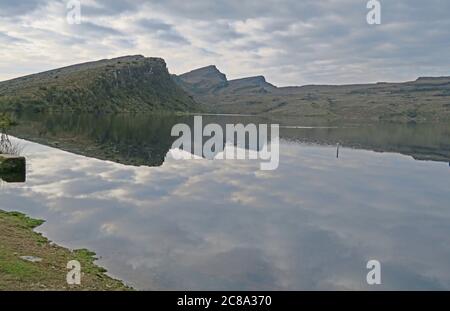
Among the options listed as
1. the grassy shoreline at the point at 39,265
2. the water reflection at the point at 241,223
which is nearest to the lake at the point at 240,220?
the water reflection at the point at 241,223

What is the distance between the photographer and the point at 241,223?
32812 millimetres

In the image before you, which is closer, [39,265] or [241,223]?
[39,265]

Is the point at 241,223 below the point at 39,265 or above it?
below

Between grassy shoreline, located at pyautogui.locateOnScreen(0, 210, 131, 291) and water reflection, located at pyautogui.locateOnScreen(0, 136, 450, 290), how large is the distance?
1.22 meters

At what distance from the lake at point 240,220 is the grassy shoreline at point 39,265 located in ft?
3.83

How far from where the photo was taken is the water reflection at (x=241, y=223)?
904 inches

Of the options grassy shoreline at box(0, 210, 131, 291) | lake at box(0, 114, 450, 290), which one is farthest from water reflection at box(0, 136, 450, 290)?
grassy shoreline at box(0, 210, 131, 291)

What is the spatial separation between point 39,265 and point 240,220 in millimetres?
17185

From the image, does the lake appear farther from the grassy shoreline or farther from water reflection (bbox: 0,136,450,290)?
the grassy shoreline

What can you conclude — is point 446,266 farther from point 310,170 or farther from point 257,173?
point 310,170

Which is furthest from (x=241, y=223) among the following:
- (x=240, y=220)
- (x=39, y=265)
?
(x=39, y=265)

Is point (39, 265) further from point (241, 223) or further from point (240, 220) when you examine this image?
point (240, 220)

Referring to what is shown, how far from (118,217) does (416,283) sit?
20003 mm
